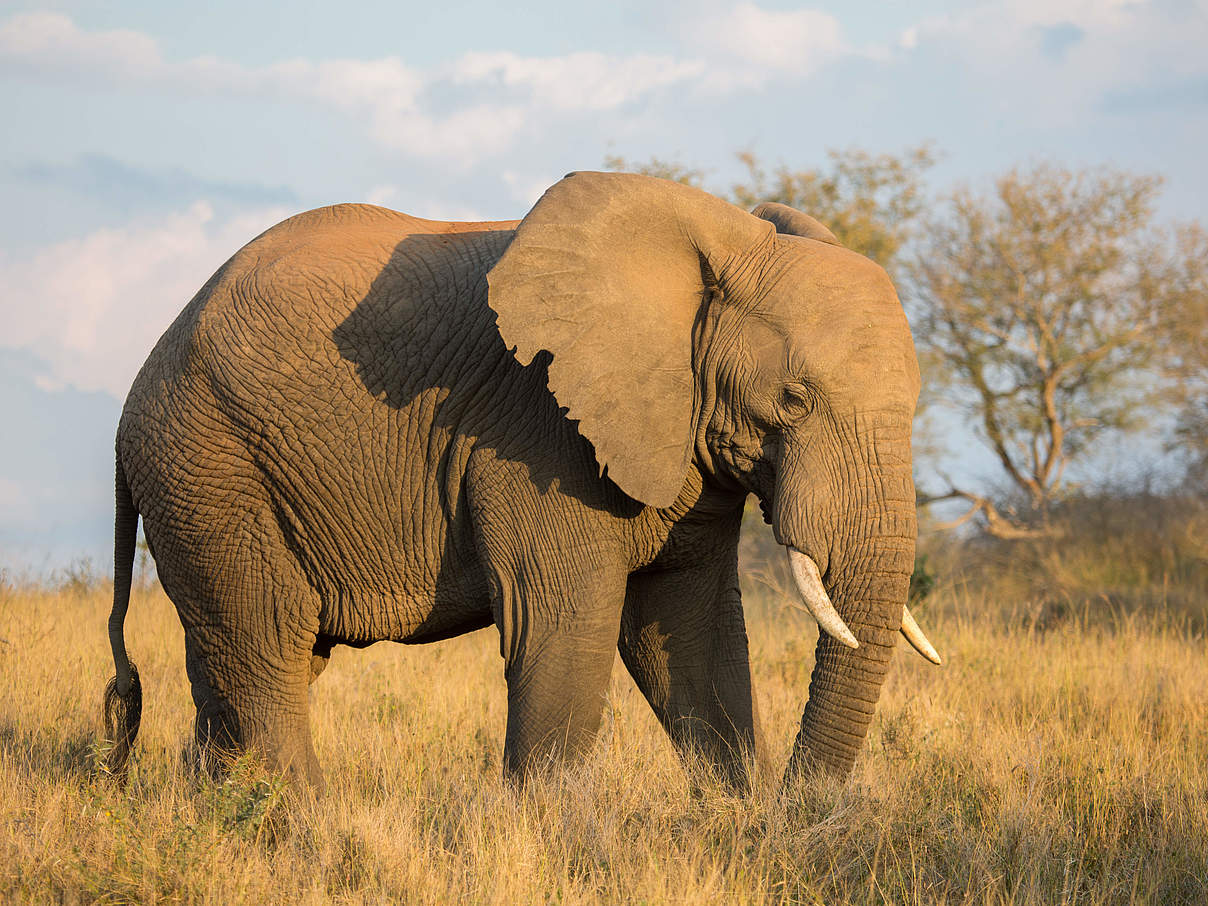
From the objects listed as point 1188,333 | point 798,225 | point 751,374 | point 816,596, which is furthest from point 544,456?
Answer: point 1188,333

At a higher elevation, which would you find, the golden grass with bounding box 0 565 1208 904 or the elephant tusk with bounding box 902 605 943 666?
the elephant tusk with bounding box 902 605 943 666

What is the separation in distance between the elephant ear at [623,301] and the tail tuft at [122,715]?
2600 millimetres

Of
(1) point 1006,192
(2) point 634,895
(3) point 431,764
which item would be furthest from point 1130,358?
(2) point 634,895

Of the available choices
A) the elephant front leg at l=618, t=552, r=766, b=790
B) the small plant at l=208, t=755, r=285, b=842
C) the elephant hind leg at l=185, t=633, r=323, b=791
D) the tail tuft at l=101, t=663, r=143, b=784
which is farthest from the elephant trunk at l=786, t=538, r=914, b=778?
the tail tuft at l=101, t=663, r=143, b=784

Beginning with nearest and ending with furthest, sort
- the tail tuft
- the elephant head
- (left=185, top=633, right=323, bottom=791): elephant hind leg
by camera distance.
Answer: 1. the elephant head
2. (left=185, top=633, right=323, bottom=791): elephant hind leg
3. the tail tuft

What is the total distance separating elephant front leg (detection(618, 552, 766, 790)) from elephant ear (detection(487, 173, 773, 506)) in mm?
946

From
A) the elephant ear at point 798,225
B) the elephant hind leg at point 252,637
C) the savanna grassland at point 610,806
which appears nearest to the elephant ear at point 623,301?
the elephant ear at point 798,225

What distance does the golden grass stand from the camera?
409cm

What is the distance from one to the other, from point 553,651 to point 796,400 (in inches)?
48.2

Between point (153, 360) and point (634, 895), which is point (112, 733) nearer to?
point (153, 360)

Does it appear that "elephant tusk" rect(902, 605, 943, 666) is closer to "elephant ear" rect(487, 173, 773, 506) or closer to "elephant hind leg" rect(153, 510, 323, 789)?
"elephant ear" rect(487, 173, 773, 506)

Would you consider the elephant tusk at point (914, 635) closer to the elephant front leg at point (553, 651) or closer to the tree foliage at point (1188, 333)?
the elephant front leg at point (553, 651)

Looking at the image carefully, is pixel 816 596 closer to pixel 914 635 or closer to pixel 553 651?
pixel 914 635

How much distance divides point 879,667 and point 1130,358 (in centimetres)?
2023
